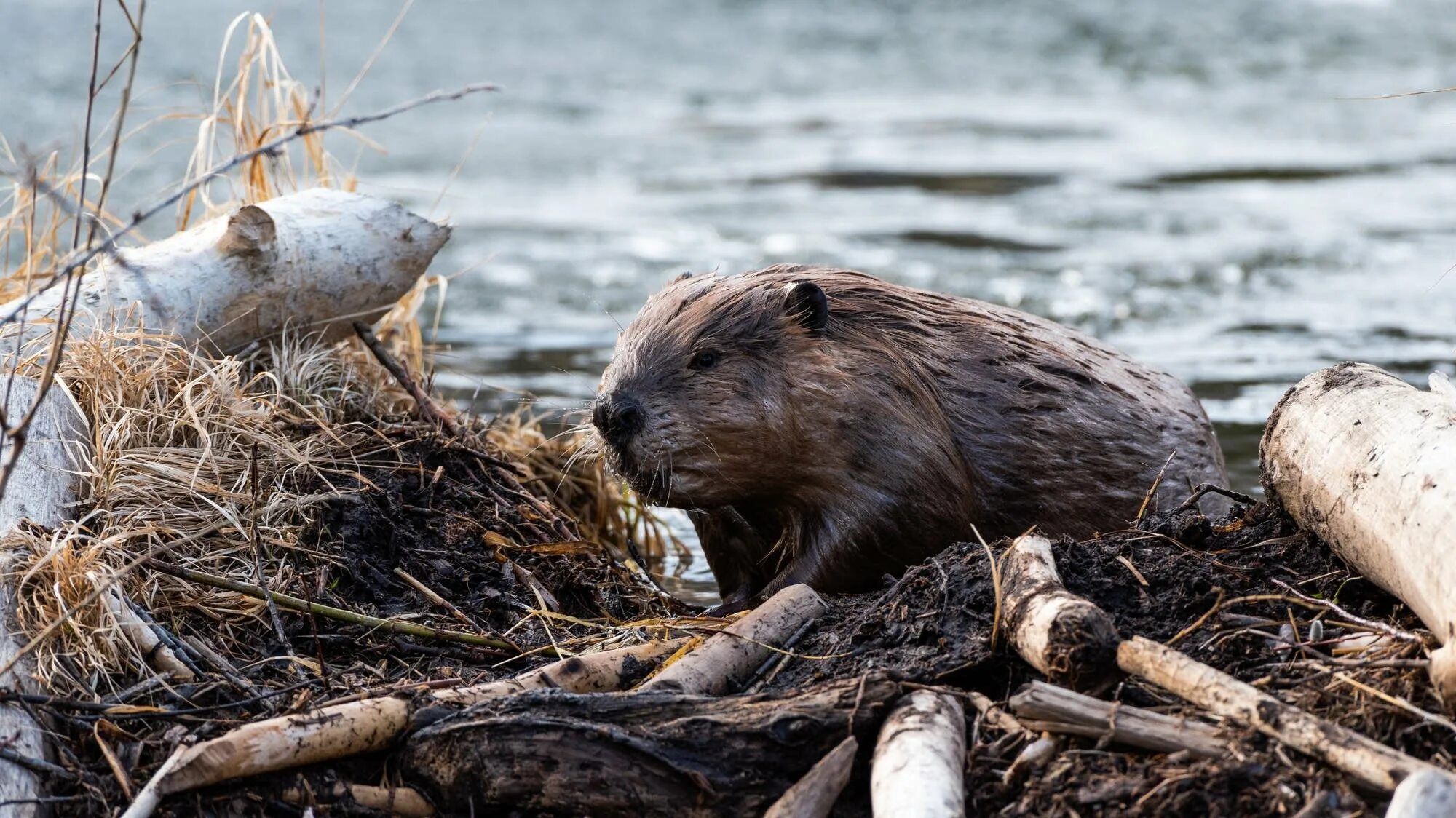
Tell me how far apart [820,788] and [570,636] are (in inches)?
48.2

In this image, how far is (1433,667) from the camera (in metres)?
2.60

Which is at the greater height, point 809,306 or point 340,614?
point 809,306

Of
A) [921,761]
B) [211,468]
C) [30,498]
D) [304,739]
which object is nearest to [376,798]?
[304,739]

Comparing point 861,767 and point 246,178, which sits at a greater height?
point 246,178

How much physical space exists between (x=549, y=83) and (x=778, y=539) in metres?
13.6

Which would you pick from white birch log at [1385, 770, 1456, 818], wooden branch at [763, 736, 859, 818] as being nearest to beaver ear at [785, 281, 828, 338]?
wooden branch at [763, 736, 859, 818]

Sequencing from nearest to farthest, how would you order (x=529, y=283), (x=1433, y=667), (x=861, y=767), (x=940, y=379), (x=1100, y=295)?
(x=1433, y=667) < (x=861, y=767) < (x=940, y=379) < (x=1100, y=295) < (x=529, y=283)

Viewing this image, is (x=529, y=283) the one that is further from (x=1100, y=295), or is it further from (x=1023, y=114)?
(x=1023, y=114)

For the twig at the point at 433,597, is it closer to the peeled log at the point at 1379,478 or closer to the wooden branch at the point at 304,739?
the wooden branch at the point at 304,739

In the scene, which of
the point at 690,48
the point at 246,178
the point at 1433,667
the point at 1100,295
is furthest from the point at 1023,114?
the point at 1433,667

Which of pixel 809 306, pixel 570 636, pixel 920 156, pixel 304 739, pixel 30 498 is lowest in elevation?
pixel 920 156

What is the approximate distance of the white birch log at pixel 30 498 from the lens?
2793 millimetres

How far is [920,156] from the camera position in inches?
549

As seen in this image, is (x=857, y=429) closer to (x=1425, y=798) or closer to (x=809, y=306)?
(x=809, y=306)
